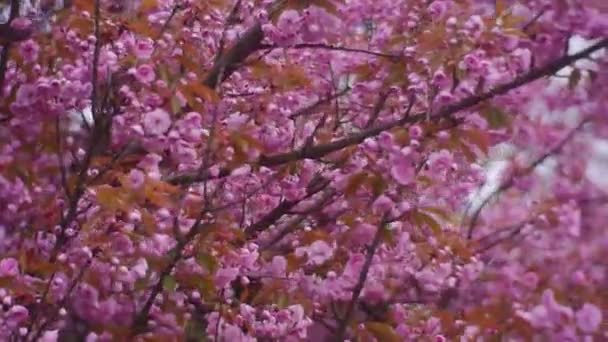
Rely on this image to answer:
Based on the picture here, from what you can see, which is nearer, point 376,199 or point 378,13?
point 376,199

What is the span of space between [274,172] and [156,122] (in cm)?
123

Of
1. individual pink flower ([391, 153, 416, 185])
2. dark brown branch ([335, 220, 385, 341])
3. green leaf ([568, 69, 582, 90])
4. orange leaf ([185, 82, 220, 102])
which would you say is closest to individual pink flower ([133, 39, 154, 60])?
orange leaf ([185, 82, 220, 102])

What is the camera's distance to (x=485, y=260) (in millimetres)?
5520

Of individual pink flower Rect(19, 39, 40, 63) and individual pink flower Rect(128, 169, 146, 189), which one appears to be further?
individual pink flower Rect(19, 39, 40, 63)

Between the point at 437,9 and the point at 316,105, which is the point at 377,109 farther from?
the point at 437,9

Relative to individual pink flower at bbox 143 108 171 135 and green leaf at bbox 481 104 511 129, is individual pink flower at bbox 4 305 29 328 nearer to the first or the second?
individual pink flower at bbox 143 108 171 135

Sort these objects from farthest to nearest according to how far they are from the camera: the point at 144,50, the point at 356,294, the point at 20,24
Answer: the point at 356,294, the point at 20,24, the point at 144,50

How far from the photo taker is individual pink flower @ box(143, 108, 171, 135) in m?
3.84

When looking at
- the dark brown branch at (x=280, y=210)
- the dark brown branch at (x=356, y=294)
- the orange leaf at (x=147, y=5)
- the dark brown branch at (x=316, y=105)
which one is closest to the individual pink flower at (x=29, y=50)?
the orange leaf at (x=147, y=5)

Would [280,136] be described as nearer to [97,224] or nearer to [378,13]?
[378,13]

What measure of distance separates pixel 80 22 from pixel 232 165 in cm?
88

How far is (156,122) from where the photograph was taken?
3846 mm

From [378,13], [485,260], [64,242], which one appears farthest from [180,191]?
[485,260]

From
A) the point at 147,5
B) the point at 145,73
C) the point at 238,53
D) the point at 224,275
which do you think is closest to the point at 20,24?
the point at 147,5
